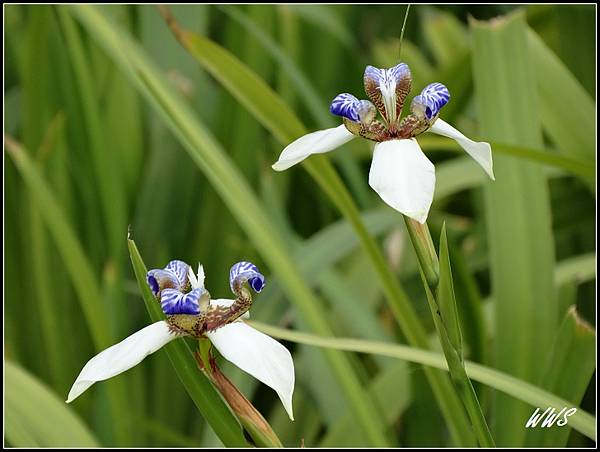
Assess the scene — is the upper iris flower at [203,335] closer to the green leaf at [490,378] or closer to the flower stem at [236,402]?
the flower stem at [236,402]

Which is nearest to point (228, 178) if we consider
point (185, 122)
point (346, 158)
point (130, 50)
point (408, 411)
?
point (185, 122)

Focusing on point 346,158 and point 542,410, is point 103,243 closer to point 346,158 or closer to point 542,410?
point 346,158

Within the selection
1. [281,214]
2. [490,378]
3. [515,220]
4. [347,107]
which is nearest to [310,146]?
[347,107]

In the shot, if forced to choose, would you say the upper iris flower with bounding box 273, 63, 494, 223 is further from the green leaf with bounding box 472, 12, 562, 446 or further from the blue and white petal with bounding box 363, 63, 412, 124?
the green leaf with bounding box 472, 12, 562, 446

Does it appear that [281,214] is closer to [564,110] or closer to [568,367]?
[564,110]

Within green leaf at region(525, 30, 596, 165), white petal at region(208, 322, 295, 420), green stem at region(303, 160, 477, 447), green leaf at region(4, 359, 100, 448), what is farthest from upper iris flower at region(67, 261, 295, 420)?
green leaf at region(525, 30, 596, 165)

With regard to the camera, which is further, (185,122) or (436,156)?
(436,156)
